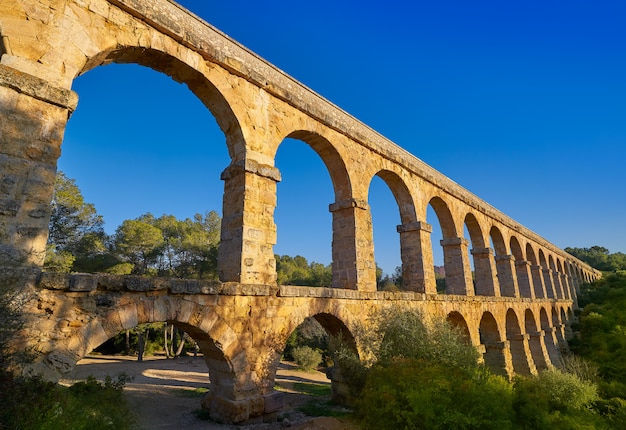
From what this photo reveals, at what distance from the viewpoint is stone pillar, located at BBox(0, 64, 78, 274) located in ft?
11.6

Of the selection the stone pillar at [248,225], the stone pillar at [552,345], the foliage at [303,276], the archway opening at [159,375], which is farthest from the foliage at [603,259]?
the stone pillar at [248,225]

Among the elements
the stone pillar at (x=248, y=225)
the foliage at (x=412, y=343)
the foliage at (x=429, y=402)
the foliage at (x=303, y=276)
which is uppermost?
the foliage at (x=303, y=276)

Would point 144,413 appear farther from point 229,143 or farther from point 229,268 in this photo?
point 229,143

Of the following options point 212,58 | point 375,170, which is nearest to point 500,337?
point 375,170

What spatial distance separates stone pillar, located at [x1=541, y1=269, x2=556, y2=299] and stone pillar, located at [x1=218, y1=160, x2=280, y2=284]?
69.2ft

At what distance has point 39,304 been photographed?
355 centimetres

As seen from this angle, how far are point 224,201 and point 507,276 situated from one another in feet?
46.2

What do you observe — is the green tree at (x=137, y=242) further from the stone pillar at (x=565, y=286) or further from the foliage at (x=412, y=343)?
the stone pillar at (x=565, y=286)

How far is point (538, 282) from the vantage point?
20.0 m

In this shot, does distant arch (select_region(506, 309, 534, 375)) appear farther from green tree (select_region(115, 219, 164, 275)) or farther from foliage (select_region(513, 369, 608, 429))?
green tree (select_region(115, 219, 164, 275))

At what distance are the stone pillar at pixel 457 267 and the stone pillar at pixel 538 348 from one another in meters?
6.93

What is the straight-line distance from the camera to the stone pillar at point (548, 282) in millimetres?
21220

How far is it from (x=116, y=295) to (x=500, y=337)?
12459 mm

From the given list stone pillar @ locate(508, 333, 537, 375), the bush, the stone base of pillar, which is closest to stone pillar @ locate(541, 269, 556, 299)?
stone pillar @ locate(508, 333, 537, 375)
